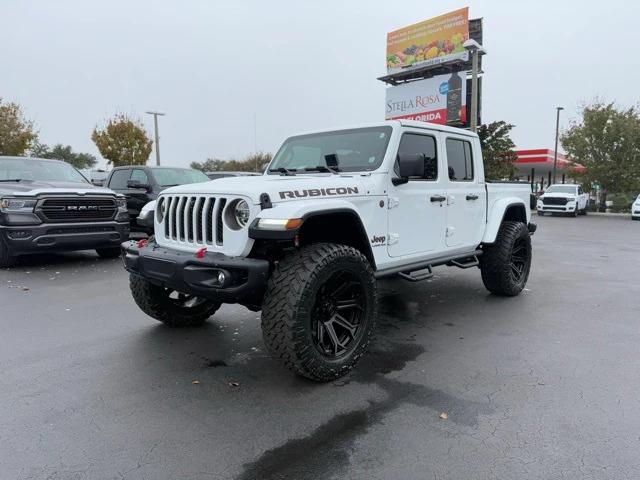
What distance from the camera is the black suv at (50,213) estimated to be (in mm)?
7430

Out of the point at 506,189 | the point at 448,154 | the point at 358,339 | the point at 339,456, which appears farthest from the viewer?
the point at 506,189

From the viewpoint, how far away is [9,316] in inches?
205

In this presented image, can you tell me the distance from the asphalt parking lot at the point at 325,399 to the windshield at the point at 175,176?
17.1ft

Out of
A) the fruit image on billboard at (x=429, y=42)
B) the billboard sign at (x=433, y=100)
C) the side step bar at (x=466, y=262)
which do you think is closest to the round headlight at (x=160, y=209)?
the side step bar at (x=466, y=262)

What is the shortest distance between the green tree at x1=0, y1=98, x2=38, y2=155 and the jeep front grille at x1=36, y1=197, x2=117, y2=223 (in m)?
21.3

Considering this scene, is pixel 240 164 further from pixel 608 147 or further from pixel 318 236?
pixel 318 236

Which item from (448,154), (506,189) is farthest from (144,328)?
(506,189)

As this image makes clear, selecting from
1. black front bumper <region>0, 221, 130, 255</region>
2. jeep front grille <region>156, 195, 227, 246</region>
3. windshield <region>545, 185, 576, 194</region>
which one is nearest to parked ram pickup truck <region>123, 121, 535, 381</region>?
jeep front grille <region>156, 195, 227, 246</region>

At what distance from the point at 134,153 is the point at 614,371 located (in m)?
32.3

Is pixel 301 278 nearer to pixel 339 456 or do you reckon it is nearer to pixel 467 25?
pixel 339 456

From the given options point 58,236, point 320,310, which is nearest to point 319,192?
point 320,310

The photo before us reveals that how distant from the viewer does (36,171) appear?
28.5 feet

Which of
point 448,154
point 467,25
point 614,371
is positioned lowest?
point 614,371

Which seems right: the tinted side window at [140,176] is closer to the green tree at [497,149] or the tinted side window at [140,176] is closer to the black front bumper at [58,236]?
the black front bumper at [58,236]
